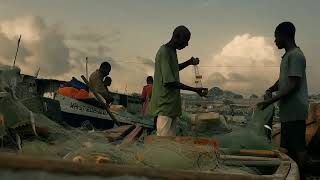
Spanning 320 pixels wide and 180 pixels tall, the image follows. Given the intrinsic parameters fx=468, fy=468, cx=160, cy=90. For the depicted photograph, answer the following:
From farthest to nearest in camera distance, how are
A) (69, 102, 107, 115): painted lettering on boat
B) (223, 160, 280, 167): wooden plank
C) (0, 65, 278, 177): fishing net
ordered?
(69, 102, 107, 115): painted lettering on boat → (223, 160, 280, 167): wooden plank → (0, 65, 278, 177): fishing net

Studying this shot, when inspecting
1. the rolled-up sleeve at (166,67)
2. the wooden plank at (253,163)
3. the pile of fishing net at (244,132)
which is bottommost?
the wooden plank at (253,163)

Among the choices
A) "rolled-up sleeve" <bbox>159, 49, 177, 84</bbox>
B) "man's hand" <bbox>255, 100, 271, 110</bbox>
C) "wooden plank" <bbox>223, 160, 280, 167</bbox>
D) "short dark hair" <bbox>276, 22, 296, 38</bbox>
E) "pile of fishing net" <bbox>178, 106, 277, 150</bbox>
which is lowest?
"wooden plank" <bbox>223, 160, 280, 167</bbox>

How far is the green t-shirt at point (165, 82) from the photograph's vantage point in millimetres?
5499

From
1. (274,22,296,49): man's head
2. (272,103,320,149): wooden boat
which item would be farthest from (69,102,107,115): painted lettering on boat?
(274,22,296,49): man's head

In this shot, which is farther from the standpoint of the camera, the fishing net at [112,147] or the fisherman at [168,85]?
the fisherman at [168,85]

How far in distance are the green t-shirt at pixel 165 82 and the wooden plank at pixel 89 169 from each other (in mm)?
3214

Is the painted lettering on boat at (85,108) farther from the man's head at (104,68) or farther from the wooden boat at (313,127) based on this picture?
the wooden boat at (313,127)

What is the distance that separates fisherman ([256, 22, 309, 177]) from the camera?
488 cm

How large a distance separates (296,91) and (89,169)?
3.34 metres

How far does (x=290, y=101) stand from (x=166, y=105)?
4.69 ft

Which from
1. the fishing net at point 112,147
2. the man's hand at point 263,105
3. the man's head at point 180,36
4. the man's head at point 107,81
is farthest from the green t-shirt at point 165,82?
the man's head at point 107,81

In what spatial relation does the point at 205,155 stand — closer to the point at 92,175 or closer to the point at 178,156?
the point at 178,156

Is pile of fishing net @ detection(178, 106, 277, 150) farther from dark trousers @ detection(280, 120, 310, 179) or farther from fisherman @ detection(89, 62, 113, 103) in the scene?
fisherman @ detection(89, 62, 113, 103)

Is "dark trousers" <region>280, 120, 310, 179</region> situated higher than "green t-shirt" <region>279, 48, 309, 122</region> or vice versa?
"green t-shirt" <region>279, 48, 309, 122</region>
